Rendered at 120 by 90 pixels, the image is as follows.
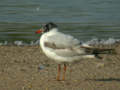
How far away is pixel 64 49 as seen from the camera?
306 inches

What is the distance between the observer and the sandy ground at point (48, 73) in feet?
24.9

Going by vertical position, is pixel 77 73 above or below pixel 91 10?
below

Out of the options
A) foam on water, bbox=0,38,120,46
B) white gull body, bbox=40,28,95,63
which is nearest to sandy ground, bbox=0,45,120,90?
white gull body, bbox=40,28,95,63

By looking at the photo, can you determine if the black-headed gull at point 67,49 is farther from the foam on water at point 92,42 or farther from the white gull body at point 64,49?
the foam on water at point 92,42

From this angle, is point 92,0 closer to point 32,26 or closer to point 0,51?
point 32,26

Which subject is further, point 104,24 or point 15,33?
point 104,24

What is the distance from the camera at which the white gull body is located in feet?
25.4

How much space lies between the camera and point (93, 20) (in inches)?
637

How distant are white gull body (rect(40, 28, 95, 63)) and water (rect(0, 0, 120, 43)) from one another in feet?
15.3

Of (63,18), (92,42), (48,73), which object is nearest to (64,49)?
(48,73)

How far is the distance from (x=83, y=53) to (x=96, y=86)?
2.31 feet

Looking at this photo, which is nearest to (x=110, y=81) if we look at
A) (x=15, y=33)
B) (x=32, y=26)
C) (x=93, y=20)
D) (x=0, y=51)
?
(x=0, y=51)

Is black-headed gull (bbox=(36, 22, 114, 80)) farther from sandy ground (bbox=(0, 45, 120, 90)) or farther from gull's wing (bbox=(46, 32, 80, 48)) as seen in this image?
sandy ground (bbox=(0, 45, 120, 90))

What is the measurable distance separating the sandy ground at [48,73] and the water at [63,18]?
267 cm
